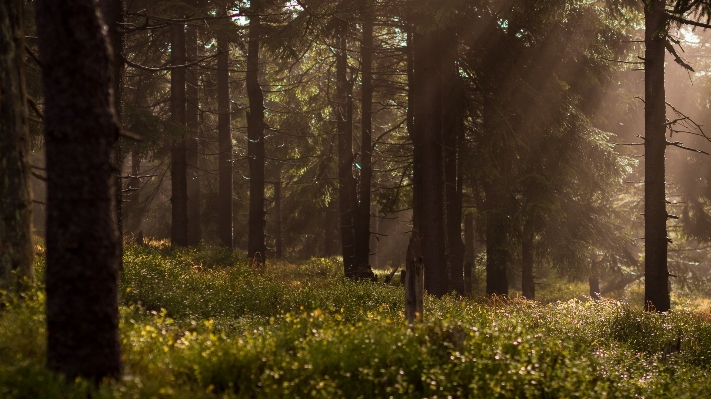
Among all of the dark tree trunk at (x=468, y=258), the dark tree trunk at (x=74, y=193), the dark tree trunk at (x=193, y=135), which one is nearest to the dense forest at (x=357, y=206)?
the dark tree trunk at (x=74, y=193)

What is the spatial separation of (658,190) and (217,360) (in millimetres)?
13654

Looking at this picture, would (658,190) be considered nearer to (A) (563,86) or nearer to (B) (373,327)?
(A) (563,86)

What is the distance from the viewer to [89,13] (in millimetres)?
Result: 5254

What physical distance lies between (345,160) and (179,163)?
20.2 feet

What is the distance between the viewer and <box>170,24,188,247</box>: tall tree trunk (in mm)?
20500

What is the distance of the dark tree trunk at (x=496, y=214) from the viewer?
1825cm

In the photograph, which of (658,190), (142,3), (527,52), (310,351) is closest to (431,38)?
(527,52)

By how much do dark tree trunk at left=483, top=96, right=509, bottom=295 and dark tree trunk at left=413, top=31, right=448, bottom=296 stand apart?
6.03ft

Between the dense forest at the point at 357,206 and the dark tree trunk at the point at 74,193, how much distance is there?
2cm

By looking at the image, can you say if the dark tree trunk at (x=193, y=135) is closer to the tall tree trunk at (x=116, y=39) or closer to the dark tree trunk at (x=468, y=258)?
A: the dark tree trunk at (x=468, y=258)

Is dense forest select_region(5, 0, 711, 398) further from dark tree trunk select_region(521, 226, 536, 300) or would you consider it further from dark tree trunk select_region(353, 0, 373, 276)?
dark tree trunk select_region(521, 226, 536, 300)

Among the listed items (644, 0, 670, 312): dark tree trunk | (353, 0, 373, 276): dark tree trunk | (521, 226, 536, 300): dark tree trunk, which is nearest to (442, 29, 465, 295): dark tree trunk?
(521, 226, 536, 300): dark tree trunk

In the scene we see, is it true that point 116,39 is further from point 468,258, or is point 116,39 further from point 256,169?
point 468,258

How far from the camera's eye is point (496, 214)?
19.6 m
